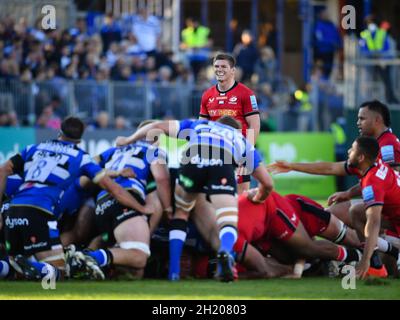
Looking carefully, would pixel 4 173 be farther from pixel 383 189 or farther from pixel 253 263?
pixel 383 189

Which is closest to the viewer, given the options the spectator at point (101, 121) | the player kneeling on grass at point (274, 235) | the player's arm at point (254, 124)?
the player kneeling on grass at point (274, 235)

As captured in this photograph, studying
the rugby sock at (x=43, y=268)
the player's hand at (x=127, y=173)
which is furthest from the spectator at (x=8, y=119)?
the rugby sock at (x=43, y=268)

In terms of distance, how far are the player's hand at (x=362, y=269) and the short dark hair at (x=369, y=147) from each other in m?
1.15

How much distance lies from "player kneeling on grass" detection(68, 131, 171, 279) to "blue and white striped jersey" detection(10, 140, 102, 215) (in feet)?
1.40

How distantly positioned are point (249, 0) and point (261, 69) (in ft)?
21.6

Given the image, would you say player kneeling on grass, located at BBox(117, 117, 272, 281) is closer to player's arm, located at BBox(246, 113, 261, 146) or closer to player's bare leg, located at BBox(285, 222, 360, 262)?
player's bare leg, located at BBox(285, 222, 360, 262)

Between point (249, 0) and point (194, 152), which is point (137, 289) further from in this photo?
point (249, 0)

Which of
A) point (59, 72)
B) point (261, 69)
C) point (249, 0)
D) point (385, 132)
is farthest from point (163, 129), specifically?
point (249, 0)

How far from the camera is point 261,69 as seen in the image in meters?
27.3

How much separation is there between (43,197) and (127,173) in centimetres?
96

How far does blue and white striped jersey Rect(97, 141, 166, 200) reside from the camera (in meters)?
10.7

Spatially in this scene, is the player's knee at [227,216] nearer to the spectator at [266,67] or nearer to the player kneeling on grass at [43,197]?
the player kneeling on grass at [43,197]

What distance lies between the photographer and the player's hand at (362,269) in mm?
9906

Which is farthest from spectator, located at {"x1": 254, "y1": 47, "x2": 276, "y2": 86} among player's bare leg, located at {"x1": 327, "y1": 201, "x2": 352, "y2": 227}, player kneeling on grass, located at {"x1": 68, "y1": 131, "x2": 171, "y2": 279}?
player kneeling on grass, located at {"x1": 68, "y1": 131, "x2": 171, "y2": 279}
